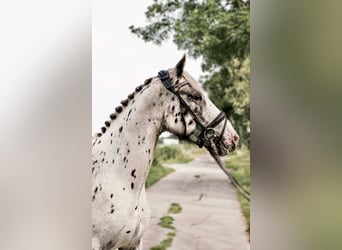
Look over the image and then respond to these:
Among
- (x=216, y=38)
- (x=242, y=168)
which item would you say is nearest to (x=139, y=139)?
(x=242, y=168)

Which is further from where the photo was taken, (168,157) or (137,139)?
(168,157)

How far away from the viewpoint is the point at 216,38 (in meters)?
1.83

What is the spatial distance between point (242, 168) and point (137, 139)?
0.48 m

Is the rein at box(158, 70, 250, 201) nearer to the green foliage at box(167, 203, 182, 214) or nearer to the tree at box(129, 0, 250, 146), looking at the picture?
the tree at box(129, 0, 250, 146)

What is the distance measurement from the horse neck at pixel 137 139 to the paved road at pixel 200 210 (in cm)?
18

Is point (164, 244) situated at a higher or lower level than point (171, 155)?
lower

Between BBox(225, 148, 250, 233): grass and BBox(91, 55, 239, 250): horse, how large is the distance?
8 centimetres

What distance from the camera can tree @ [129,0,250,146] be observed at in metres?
1.76

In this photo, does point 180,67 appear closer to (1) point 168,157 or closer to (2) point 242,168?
(1) point 168,157

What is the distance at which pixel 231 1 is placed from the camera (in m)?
1.78

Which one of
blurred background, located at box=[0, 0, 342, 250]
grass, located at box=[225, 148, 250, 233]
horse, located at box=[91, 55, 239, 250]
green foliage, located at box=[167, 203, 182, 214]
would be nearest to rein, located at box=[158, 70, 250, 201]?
horse, located at box=[91, 55, 239, 250]
